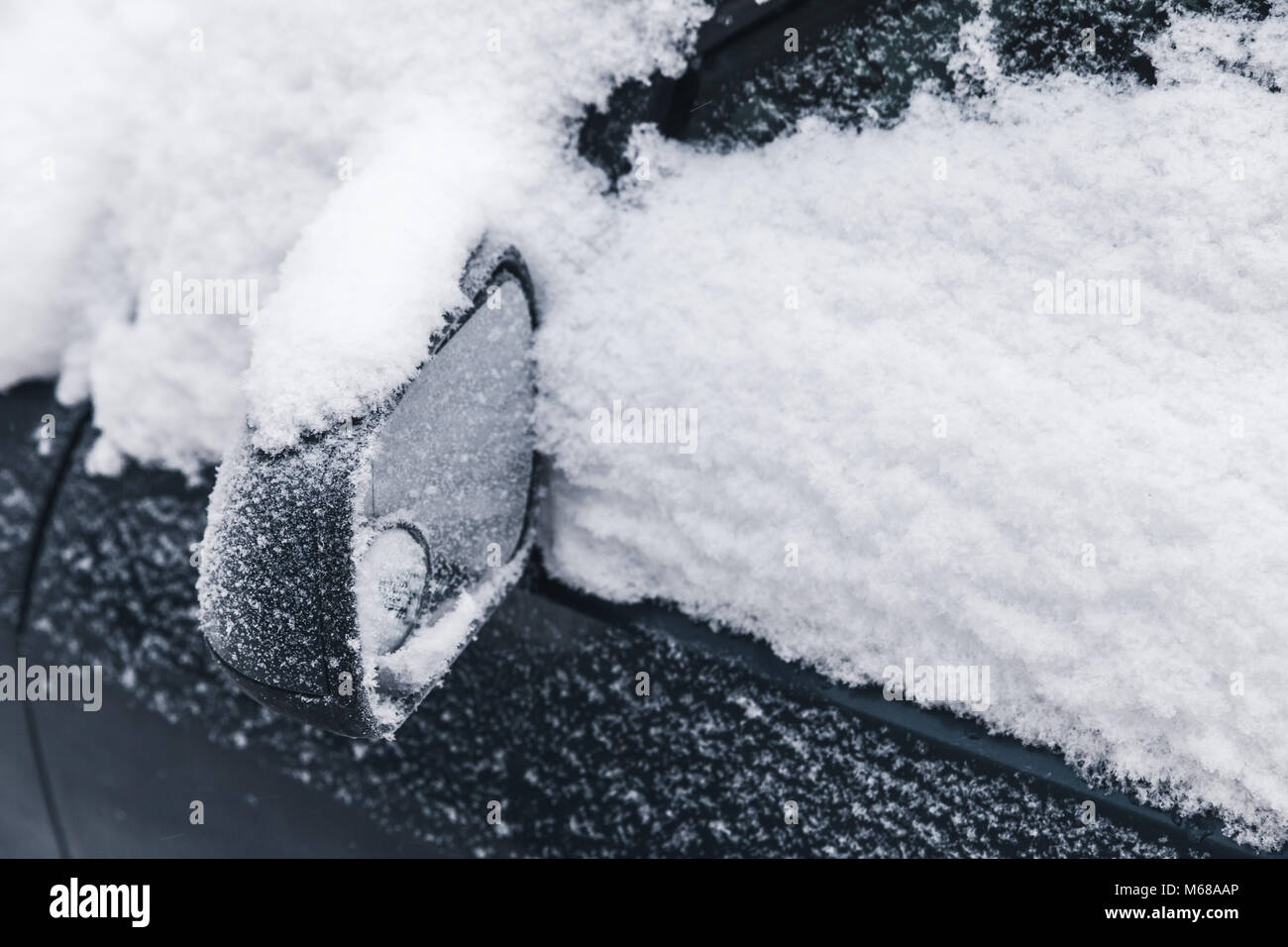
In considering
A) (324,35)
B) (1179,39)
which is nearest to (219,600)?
(324,35)

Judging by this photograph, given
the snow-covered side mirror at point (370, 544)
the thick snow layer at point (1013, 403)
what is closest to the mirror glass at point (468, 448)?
the snow-covered side mirror at point (370, 544)

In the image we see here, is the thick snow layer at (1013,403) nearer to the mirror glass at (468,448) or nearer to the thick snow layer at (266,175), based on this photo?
the mirror glass at (468,448)

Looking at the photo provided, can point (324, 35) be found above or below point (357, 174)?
above

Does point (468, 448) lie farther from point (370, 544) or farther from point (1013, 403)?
→ point (1013, 403)

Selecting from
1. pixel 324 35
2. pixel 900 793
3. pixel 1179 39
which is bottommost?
pixel 900 793

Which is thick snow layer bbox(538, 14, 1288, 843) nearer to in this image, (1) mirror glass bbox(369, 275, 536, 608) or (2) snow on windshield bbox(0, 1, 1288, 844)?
(2) snow on windshield bbox(0, 1, 1288, 844)

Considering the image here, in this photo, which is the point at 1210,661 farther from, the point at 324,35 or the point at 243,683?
the point at 324,35

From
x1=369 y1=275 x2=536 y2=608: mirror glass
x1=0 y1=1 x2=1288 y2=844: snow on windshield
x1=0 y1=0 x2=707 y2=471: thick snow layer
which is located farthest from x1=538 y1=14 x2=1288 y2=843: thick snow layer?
x1=0 y1=0 x2=707 y2=471: thick snow layer
